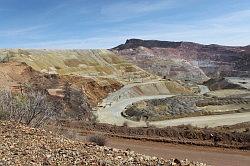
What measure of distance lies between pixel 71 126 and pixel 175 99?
4715 cm

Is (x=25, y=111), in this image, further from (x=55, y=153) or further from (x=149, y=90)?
(x=149, y=90)

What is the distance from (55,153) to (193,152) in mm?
16595

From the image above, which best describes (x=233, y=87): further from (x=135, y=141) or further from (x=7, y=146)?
(x=7, y=146)

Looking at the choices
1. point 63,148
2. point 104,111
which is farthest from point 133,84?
point 63,148

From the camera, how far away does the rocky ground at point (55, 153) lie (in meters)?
11.8

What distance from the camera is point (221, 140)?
3155 cm

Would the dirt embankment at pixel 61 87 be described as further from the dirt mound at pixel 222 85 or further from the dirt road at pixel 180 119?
the dirt mound at pixel 222 85

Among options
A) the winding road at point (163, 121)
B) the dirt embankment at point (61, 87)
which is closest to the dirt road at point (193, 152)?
the dirt embankment at point (61, 87)

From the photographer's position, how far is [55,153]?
504 inches

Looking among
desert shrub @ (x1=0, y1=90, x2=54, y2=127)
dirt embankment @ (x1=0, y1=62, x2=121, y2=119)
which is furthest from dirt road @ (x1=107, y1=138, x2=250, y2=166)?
dirt embankment @ (x1=0, y1=62, x2=121, y2=119)

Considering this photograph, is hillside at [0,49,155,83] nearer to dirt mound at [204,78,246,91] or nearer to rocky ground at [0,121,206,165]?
dirt mound at [204,78,246,91]

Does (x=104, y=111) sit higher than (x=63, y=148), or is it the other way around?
(x=63, y=148)

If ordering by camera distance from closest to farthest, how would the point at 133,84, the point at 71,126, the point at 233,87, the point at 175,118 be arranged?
the point at 71,126 → the point at 175,118 → the point at 133,84 → the point at 233,87

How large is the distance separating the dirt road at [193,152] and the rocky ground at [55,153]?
38.1 feet
